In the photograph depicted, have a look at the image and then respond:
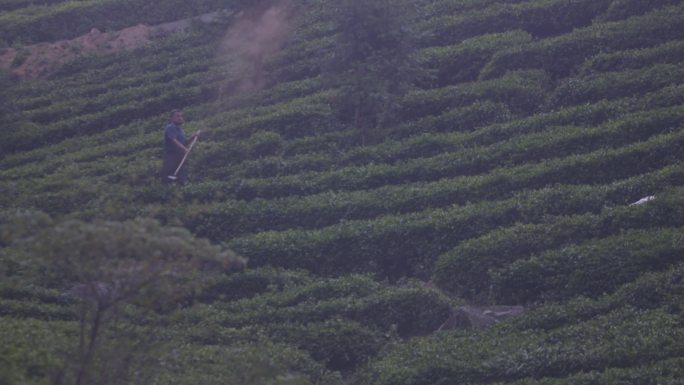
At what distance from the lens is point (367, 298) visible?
14.1m

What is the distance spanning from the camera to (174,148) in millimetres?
18031

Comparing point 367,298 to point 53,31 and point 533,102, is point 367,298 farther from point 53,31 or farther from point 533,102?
point 53,31

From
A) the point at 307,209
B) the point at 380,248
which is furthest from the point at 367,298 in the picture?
the point at 307,209

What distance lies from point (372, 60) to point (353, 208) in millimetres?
4203

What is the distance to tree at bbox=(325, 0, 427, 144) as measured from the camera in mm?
19656

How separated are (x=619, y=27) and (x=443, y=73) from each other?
371cm

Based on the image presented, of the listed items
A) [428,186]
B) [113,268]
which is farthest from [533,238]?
[113,268]

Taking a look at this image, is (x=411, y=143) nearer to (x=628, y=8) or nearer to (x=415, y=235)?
(x=415, y=235)

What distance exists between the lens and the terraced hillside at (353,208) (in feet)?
33.3

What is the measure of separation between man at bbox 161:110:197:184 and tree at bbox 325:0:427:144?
3503mm

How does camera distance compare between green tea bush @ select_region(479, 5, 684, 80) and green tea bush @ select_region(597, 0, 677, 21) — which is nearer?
green tea bush @ select_region(479, 5, 684, 80)

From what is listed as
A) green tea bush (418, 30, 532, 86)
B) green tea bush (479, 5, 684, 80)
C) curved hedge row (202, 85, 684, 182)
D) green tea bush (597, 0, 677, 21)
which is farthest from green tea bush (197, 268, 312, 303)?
green tea bush (597, 0, 677, 21)

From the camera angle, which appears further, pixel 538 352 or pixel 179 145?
pixel 179 145

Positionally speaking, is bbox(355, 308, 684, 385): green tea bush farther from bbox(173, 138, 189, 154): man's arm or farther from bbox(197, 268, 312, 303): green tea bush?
bbox(173, 138, 189, 154): man's arm
